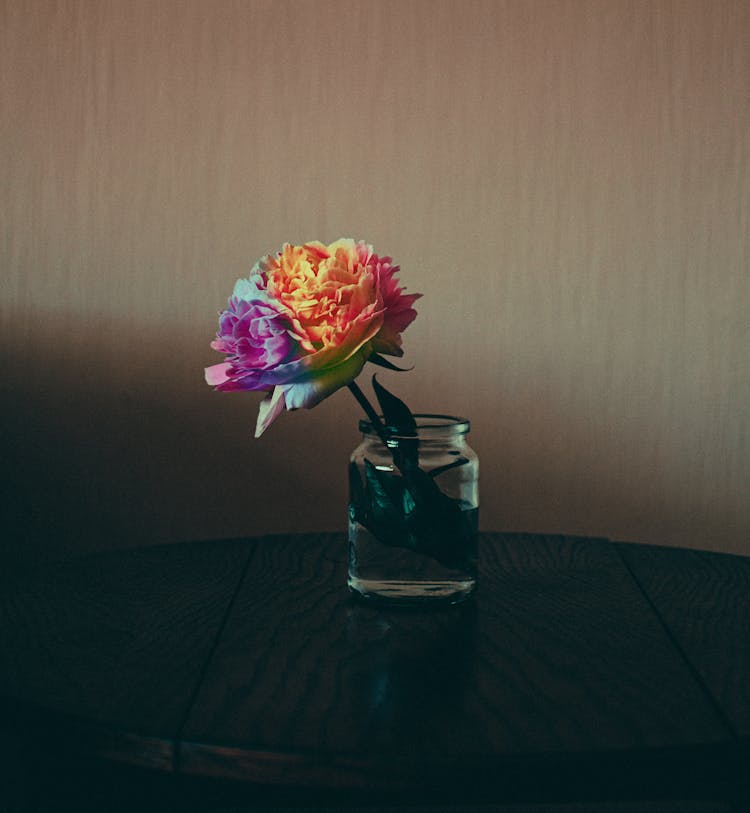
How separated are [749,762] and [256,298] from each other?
476 mm

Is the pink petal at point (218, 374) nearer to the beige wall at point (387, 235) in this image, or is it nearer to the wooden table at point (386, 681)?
the wooden table at point (386, 681)

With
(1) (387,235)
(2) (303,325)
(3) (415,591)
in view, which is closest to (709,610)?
(3) (415,591)

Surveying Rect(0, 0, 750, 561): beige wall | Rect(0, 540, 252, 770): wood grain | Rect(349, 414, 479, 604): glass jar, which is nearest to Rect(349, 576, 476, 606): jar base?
Rect(349, 414, 479, 604): glass jar

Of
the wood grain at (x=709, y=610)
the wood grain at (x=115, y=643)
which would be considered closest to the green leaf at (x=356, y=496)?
the wood grain at (x=115, y=643)

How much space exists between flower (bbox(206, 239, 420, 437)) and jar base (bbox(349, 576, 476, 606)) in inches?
6.8

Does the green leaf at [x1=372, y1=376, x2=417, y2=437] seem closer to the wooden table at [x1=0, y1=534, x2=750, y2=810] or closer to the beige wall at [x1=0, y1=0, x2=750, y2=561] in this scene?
the wooden table at [x1=0, y1=534, x2=750, y2=810]

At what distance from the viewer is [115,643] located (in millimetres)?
745

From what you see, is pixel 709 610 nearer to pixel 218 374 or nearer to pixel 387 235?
pixel 218 374

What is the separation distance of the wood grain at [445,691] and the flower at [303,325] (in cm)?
18

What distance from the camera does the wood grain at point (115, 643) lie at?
60cm

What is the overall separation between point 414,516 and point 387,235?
859 millimetres

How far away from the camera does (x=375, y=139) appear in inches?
62.0

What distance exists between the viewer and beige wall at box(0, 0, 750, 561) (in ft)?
5.12

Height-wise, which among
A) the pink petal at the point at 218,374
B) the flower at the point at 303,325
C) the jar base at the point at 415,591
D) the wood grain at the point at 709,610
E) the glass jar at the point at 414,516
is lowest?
the wood grain at the point at 709,610
